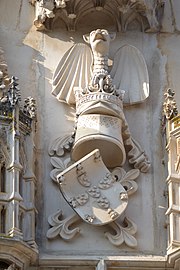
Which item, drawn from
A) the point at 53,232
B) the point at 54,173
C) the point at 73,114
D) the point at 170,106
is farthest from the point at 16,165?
the point at 170,106

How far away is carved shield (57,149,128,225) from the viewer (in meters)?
16.8

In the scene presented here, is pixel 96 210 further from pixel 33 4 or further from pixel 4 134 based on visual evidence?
pixel 33 4

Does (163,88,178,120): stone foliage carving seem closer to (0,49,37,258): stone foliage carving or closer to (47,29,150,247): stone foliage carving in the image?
(47,29,150,247): stone foliage carving

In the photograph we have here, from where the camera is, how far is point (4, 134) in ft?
55.5

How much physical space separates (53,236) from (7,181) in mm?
817

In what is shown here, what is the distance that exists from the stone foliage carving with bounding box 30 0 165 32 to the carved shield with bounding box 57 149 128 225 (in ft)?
7.07

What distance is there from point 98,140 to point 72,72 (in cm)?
128

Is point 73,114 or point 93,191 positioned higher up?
point 73,114

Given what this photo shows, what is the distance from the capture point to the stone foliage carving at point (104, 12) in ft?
59.8

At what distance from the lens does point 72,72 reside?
58.9ft

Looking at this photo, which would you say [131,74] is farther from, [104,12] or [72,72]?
[104,12]

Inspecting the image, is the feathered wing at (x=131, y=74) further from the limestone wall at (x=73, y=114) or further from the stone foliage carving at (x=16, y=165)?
the stone foliage carving at (x=16, y=165)

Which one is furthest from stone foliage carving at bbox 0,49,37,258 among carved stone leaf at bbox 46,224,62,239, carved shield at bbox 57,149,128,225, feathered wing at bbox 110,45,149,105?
feathered wing at bbox 110,45,149,105

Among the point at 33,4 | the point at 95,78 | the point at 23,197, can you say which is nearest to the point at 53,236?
the point at 23,197
